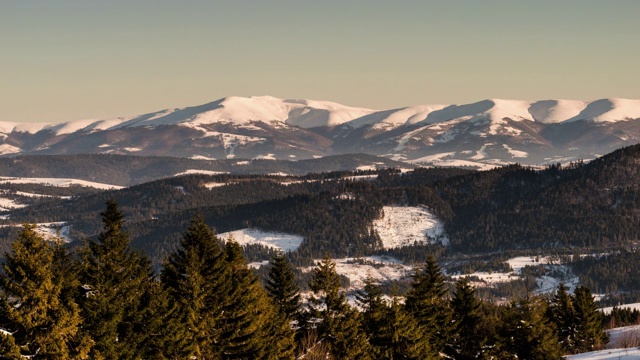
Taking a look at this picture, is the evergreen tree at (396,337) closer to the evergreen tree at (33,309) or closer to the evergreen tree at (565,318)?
the evergreen tree at (565,318)

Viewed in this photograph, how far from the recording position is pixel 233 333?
8962 centimetres

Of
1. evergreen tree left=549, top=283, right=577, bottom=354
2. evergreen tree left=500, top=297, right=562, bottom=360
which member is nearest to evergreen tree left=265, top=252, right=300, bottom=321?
evergreen tree left=500, top=297, right=562, bottom=360

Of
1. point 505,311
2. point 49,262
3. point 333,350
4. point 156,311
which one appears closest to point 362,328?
point 333,350

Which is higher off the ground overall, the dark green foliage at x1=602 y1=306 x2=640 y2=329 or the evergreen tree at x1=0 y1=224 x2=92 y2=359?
the evergreen tree at x1=0 y1=224 x2=92 y2=359

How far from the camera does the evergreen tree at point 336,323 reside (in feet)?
314

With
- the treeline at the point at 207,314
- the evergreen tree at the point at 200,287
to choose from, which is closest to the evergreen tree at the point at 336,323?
the treeline at the point at 207,314

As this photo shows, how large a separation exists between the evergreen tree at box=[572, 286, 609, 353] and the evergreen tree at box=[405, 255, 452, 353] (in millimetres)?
26141

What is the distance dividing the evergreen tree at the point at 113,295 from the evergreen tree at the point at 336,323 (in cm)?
2382

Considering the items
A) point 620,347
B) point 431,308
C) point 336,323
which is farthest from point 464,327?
point 336,323

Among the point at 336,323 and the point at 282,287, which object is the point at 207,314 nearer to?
the point at 336,323

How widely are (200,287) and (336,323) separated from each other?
612 inches

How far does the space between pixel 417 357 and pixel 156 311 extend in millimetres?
30499

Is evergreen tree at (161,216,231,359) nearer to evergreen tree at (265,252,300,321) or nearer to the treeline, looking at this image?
the treeline

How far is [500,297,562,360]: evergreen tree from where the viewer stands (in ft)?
320
